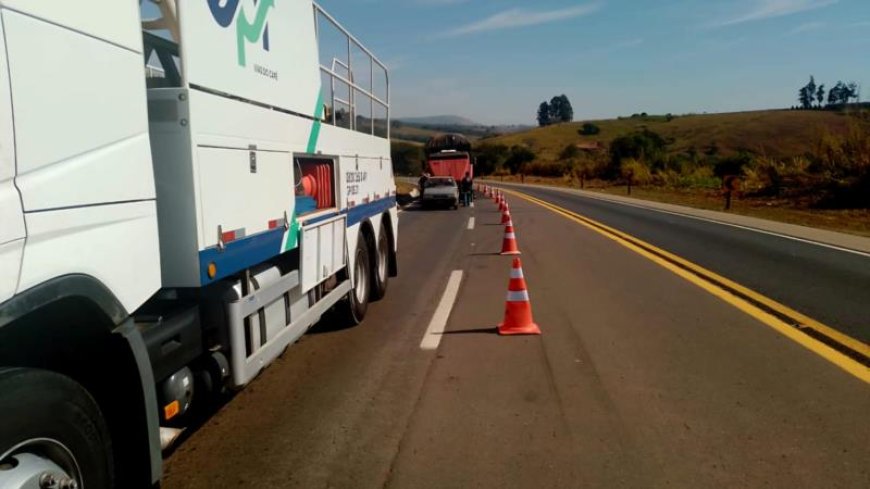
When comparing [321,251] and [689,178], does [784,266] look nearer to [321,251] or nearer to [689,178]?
[321,251]

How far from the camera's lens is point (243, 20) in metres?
4.57

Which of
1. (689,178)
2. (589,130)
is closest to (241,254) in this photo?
(689,178)

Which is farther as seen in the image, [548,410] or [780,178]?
[780,178]

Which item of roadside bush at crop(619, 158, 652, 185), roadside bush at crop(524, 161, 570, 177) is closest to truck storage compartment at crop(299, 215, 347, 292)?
roadside bush at crop(619, 158, 652, 185)

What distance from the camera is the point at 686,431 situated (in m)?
4.79

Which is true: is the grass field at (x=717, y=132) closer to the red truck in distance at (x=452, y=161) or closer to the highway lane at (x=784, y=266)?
the red truck in distance at (x=452, y=161)

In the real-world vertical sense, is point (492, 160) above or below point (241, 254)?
above

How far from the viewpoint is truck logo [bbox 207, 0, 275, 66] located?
165 inches

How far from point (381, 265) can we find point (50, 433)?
6.82 m

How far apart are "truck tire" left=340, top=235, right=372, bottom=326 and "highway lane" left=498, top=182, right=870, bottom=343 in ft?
16.9

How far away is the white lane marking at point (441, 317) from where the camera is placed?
7.28 meters

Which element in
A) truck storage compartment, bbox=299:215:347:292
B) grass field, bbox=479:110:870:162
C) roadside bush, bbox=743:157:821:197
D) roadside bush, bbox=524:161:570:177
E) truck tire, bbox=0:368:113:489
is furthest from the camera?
grass field, bbox=479:110:870:162

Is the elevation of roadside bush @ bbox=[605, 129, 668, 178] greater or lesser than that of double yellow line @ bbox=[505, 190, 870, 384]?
greater

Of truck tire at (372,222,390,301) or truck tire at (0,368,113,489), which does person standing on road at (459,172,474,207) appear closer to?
truck tire at (372,222,390,301)
